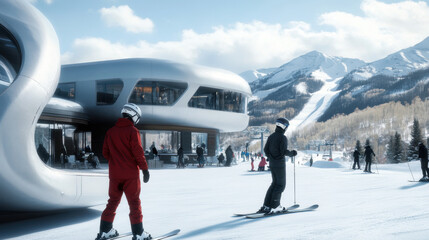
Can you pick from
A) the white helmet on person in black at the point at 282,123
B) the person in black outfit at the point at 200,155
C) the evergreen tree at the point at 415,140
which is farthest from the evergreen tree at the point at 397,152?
the white helmet on person in black at the point at 282,123

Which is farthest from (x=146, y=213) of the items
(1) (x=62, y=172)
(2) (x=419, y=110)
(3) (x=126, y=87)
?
(2) (x=419, y=110)

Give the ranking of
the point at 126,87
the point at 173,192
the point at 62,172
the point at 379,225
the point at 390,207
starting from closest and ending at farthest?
the point at 379,225 → the point at 62,172 → the point at 390,207 → the point at 173,192 → the point at 126,87

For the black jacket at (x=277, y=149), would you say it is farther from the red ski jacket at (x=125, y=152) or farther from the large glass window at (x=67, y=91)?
the large glass window at (x=67, y=91)

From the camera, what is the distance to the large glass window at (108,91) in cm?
3105

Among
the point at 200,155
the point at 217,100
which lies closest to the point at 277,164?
the point at 200,155

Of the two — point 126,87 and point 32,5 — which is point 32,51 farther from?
point 126,87

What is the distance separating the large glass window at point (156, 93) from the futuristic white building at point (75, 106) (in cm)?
8

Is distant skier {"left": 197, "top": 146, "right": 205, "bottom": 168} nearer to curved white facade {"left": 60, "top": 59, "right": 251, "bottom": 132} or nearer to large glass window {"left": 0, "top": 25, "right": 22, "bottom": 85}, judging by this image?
curved white facade {"left": 60, "top": 59, "right": 251, "bottom": 132}

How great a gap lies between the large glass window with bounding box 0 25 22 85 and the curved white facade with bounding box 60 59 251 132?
25.1 metres

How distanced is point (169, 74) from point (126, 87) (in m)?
3.41

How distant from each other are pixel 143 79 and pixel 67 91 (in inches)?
256

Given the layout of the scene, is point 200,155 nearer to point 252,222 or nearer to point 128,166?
point 252,222

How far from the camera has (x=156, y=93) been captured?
3136cm

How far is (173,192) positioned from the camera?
11250mm
